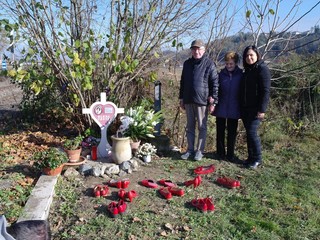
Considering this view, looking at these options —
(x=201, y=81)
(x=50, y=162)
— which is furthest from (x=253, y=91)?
(x=50, y=162)

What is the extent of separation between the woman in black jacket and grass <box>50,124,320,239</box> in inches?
24.2

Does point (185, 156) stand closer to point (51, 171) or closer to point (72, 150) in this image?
point (72, 150)

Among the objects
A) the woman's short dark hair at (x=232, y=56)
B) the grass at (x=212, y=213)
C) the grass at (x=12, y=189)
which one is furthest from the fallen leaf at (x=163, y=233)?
the woman's short dark hair at (x=232, y=56)

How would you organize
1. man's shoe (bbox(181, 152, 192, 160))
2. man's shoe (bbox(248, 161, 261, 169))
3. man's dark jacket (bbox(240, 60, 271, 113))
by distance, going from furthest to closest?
man's shoe (bbox(181, 152, 192, 160)) < man's shoe (bbox(248, 161, 261, 169)) < man's dark jacket (bbox(240, 60, 271, 113))

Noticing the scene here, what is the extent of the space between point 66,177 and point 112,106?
132cm

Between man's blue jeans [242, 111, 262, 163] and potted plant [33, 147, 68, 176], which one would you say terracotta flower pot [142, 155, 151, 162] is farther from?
man's blue jeans [242, 111, 262, 163]

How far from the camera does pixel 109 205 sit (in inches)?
135

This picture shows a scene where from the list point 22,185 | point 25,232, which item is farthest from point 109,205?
point 22,185

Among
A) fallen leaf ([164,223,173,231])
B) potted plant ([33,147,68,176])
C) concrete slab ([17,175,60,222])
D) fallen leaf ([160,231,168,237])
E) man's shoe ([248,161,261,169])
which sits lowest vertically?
fallen leaf ([160,231,168,237])

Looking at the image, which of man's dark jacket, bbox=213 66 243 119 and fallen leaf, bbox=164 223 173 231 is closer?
fallen leaf, bbox=164 223 173 231

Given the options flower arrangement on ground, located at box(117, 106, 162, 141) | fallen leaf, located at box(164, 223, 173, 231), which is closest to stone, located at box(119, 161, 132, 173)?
flower arrangement on ground, located at box(117, 106, 162, 141)

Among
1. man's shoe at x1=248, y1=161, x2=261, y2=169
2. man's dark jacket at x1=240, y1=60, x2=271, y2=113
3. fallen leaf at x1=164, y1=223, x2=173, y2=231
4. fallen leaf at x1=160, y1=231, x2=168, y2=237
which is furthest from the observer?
man's shoe at x1=248, y1=161, x2=261, y2=169

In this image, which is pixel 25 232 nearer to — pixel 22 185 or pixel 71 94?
pixel 22 185

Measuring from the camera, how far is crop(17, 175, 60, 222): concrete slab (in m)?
3.20
